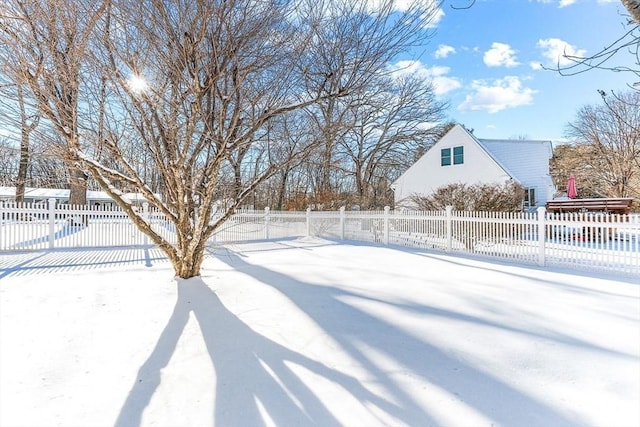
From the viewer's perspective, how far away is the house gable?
15938mm

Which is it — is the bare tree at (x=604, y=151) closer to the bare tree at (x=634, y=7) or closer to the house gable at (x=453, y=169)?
the house gable at (x=453, y=169)

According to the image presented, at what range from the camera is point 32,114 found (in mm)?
4402

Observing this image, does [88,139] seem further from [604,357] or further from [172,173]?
[604,357]

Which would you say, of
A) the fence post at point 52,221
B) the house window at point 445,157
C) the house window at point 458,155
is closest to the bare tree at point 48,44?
the fence post at point 52,221

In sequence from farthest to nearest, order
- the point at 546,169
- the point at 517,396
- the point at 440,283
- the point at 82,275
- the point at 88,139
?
the point at 546,169, the point at 82,275, the point at 440,283, the point at 88,139, the point at 517,396

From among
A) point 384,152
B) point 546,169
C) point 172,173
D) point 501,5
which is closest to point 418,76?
point 384,152

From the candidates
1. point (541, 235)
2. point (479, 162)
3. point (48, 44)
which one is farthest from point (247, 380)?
point (479, 162)

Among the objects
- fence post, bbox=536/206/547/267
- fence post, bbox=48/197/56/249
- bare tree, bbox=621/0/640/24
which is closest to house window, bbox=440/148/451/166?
fence post, bbox=536/206/547/267

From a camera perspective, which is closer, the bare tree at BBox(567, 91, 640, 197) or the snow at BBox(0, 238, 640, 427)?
the snow at BBox(0, 238, 640, 427)

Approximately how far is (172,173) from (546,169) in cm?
1937

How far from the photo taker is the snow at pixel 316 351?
2143mm

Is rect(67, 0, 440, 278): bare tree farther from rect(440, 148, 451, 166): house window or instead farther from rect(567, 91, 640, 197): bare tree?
rect(567, 91, 640, 197): bare tree

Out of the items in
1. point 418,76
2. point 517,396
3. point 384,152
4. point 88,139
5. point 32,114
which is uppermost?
point 418,76

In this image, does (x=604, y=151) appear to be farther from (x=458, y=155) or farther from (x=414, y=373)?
(x=414, y=373)
